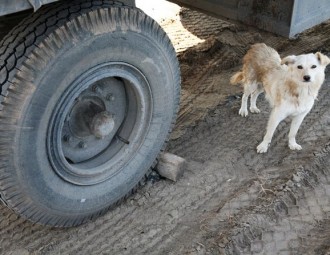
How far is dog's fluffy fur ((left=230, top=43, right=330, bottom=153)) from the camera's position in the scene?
3.67 m

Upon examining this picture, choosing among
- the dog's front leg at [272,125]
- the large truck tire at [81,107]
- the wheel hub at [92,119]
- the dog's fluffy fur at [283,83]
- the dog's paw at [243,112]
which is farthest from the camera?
the dog's paw at [243,112]

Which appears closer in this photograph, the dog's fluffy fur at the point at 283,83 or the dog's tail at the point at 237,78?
the dog's fluffy fur at the point at 283,83

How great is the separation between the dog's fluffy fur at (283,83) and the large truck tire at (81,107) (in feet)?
3.35

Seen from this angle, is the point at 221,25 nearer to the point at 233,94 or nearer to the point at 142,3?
the point at 142,3

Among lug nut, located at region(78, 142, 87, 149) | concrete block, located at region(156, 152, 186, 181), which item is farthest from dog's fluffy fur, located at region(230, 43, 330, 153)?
lug nut, located at region(78, 142, 87, 149)

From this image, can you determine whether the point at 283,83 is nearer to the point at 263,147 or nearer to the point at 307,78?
the point at 307,78

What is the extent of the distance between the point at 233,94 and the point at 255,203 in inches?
65.9

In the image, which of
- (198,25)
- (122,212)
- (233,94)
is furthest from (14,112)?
(198,25)

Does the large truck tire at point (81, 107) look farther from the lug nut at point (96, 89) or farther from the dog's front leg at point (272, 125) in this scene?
the dog's front leg at point (272, 125)

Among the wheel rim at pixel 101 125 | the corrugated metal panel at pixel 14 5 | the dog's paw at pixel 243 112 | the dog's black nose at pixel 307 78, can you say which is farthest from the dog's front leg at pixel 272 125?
the corrugated metal panel at pixel 14 5

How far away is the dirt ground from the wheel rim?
15.9 inches

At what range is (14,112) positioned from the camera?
246cm

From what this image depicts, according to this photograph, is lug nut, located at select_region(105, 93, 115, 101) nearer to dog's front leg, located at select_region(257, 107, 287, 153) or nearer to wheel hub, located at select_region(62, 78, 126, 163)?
wheel hub, located at select_region(62, 78, 126, 163)

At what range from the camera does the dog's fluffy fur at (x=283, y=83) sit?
12.0 ft
